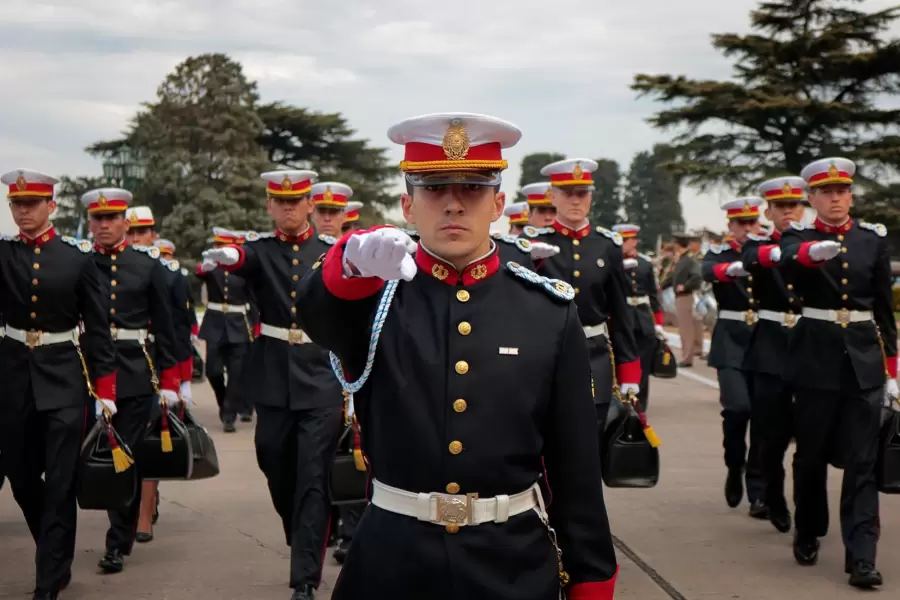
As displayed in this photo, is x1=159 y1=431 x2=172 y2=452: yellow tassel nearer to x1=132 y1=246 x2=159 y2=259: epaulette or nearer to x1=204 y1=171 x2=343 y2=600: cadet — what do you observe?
x1=204 y1=171 x2=343 y2=600: cadet

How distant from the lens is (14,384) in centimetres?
629

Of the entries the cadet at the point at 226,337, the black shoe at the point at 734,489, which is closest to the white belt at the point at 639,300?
the cadet at the point at 226,337

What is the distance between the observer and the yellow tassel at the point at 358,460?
5855mm

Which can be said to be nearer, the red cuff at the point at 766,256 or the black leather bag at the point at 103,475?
the black leather bag at the point at 103,475

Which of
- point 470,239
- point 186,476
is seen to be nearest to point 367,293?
point 470,239

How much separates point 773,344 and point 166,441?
406 centimetres

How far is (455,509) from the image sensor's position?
2951mm

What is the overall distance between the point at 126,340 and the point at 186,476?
117cm

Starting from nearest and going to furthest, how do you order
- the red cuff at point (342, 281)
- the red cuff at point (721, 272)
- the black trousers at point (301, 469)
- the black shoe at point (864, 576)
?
the red cuff at point (342, 281) → the black trousers at point (301, 469) → the black shoe at point (864, 576) → the red cuff at point (721, 272)

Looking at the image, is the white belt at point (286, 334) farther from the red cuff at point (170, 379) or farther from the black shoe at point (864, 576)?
the black shoe at point (864, 576)

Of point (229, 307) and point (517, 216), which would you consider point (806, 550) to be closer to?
point (517, 216)

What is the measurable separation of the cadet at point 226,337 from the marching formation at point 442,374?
3372 mm

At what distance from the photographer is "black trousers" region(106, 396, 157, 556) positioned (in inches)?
269

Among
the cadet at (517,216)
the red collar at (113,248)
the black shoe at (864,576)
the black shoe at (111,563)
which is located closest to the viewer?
the black shoe at (864,576)
